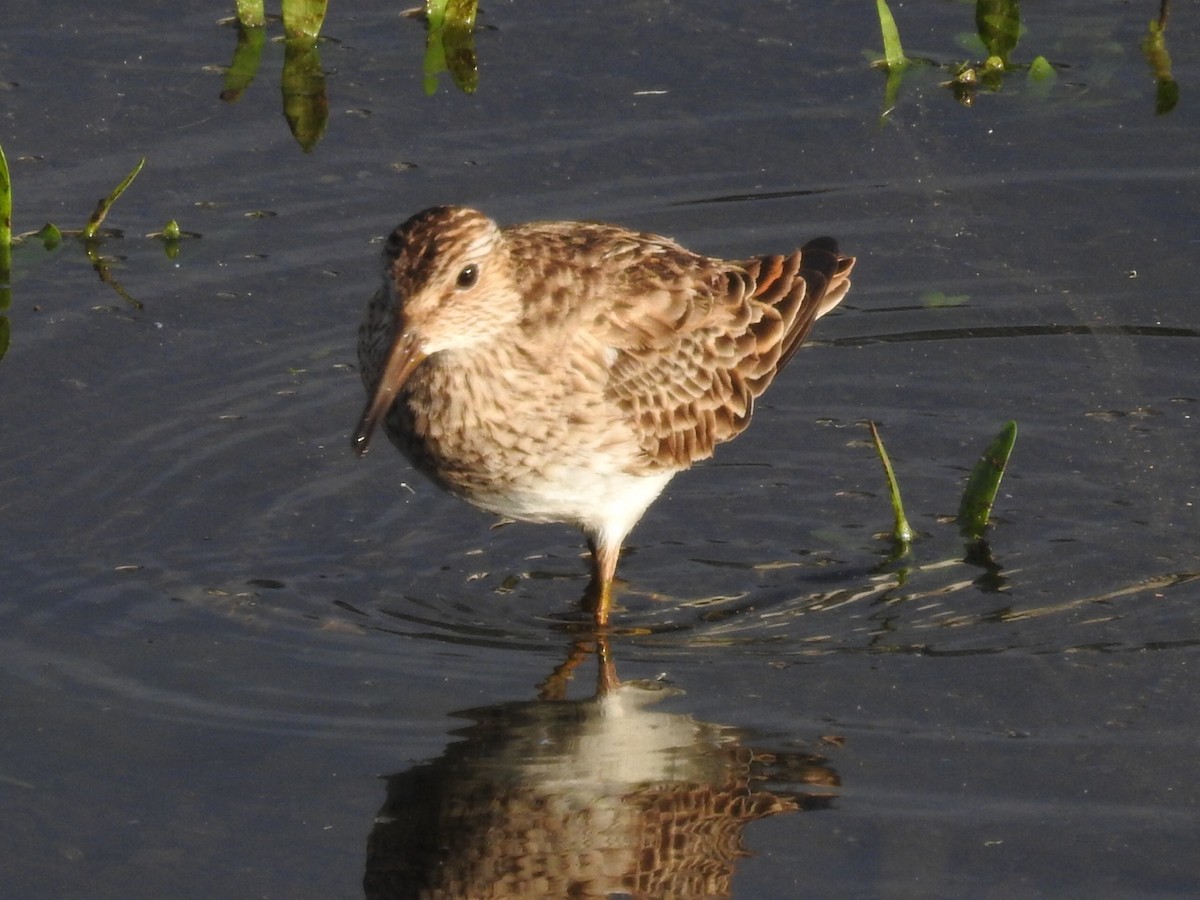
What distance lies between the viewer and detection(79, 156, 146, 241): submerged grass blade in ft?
31.5

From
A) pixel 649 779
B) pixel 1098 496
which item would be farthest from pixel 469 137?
pixel 649 779

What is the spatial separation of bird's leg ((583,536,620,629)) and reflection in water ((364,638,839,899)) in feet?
2.22

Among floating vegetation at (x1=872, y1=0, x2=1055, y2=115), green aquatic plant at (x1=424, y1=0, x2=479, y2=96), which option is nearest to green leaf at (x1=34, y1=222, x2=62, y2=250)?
green aquatic plant at (x1=424, y1=0, x2=479, y2=96)

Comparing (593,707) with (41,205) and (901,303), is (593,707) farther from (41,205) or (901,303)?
(41,205)

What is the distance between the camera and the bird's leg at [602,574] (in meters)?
8.08

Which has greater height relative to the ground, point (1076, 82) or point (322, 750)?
point (1076, 82)

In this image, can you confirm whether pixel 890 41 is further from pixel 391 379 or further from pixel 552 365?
pixel 391 379

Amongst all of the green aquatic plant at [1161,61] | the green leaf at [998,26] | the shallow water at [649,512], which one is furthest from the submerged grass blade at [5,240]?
the green aquatic plant at [1161,61]

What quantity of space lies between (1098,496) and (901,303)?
1.70m

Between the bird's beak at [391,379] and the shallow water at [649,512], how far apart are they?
828mm

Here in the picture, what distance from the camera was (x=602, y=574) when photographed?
813 centimetres

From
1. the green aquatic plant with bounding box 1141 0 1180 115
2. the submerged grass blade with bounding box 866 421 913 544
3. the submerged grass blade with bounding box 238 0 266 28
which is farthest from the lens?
the submerged grass blade with bounding box 238 0 266 28

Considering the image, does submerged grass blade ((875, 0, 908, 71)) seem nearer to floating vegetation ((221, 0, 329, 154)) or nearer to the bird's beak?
A: floating vegetation ((221, 0, 329, 154))

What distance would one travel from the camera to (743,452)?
29.8 ft
